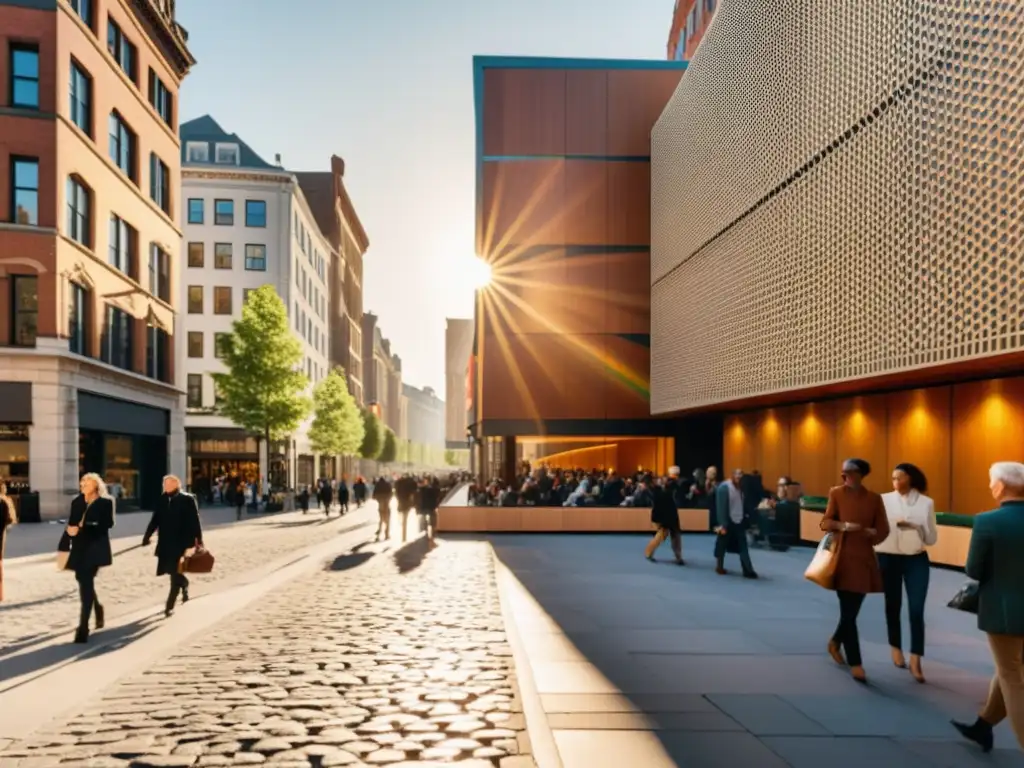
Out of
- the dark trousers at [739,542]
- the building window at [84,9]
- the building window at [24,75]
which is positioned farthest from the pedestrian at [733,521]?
the building window at [84,9]

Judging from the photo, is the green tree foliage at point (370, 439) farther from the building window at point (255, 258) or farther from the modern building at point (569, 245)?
the modern building at point (569, 245)

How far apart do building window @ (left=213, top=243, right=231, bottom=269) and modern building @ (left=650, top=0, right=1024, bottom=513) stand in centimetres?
3694

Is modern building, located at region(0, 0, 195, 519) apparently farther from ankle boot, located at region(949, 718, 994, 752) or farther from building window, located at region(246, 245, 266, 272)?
ankle boot, located at region(949, 718, 994, 752)

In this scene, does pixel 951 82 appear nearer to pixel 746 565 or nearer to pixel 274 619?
pixel 746 565

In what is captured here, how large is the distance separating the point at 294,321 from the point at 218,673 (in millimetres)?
53815

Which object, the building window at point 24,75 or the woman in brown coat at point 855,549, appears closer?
the woman in brown coat at point 855,549

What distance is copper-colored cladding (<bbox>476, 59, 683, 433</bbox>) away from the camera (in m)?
34.2

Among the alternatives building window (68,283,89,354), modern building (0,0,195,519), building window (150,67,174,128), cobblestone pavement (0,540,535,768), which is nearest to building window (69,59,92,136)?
modern building (0,0,195,519)

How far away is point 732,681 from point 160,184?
36.9 meters

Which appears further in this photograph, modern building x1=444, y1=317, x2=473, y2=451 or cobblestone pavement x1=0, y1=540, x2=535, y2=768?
modern building x1=444, y1=317, x2=473, y2=451

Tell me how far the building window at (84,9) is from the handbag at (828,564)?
99.2 ft

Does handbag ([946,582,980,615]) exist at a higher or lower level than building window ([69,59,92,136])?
lower

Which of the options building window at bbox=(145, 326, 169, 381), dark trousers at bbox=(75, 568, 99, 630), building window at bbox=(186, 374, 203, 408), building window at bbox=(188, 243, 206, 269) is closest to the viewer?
dark trousers at bbox=(75, 568, 99, 630)

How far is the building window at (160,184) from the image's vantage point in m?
36.6
